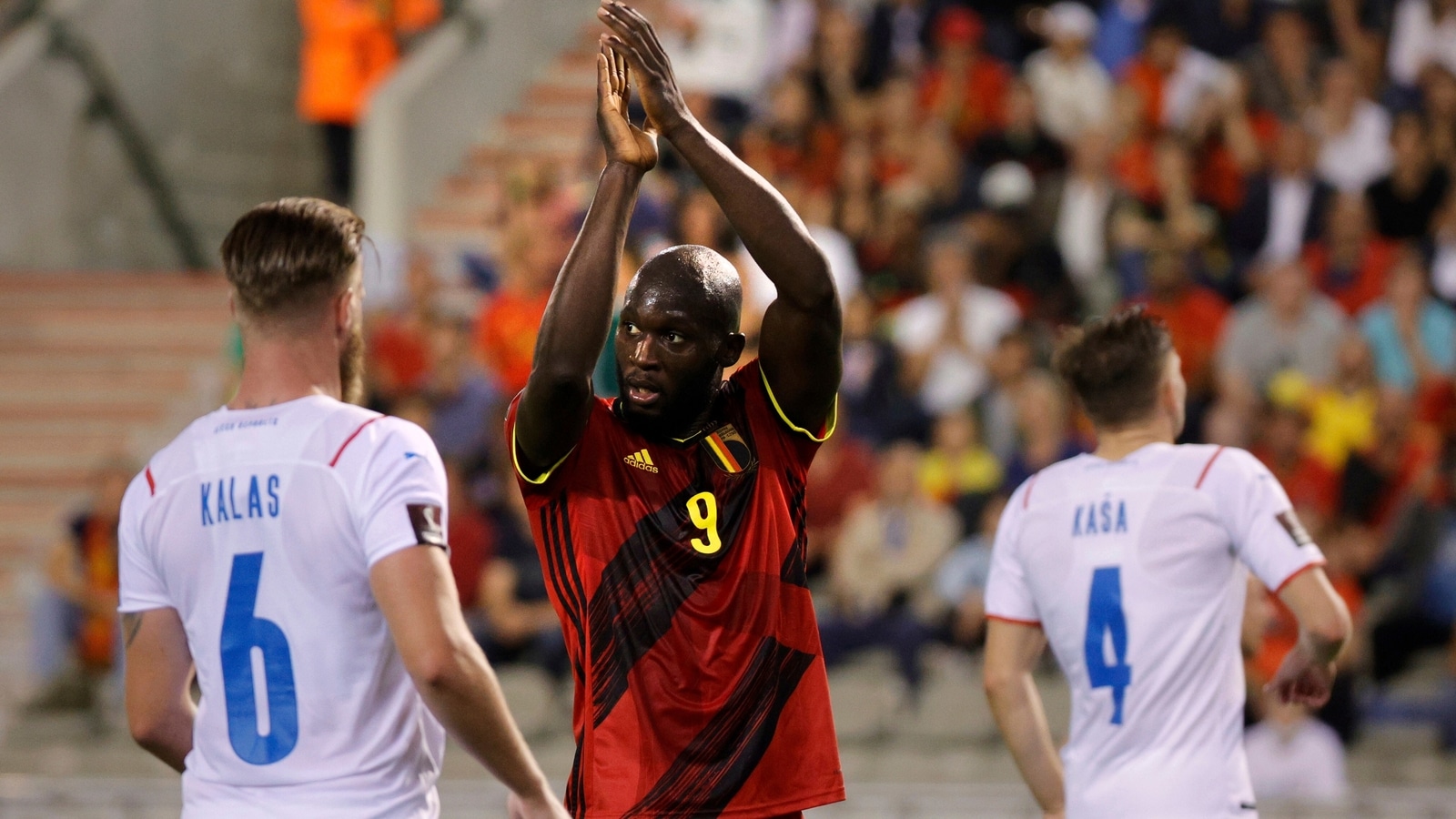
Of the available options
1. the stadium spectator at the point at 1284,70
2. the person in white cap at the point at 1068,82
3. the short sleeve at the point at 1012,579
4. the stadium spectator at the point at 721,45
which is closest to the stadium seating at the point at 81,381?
the stadium spectator at the point at 721,45

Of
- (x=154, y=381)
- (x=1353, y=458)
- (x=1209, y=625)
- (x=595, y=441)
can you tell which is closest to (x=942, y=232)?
(x=1353, y=458)

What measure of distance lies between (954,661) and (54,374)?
7.74 metres

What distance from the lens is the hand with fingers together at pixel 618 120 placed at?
12.4 ft

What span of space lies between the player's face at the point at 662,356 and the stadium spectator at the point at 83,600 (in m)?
7.64

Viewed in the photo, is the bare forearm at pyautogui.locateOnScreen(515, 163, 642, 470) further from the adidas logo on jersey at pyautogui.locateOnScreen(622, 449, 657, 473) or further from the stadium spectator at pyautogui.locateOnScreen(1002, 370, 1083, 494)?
the stadium spectator at pyautogui.locateOnScreen(1002, 370, 1083, 494)

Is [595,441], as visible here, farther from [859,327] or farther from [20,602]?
[20,602]

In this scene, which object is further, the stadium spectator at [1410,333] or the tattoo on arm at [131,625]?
the stadium spectator at [1410,333]

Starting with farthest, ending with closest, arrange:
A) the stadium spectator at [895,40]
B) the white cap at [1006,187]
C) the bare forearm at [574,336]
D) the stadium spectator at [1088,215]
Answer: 1. the stadium spectator at [895,40]
2. the white cap at [1006,187]
3. the stadium spectator at [1088,215]
4. the bare forearm at [574,336]

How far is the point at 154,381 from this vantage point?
13.4m

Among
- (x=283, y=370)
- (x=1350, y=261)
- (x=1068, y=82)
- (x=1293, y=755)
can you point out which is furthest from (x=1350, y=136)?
(x=283, y=370)

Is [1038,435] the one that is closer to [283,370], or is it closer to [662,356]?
[662,356]

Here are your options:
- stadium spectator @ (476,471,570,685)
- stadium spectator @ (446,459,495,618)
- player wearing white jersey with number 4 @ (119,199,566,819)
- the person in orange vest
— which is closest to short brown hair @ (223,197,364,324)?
player wearing white jersey with number 4 @ (119,199,566,819)

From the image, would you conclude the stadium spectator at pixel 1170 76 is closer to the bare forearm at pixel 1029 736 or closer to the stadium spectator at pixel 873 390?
the stadium spectator at pixel 873 390

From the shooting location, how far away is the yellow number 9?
3.74m
